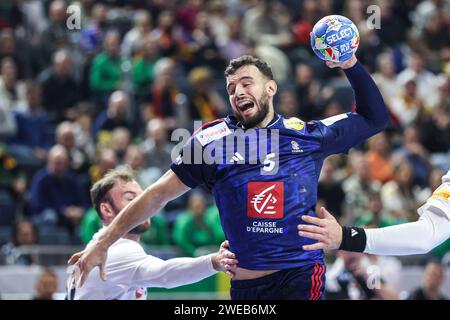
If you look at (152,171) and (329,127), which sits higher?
(152,171)

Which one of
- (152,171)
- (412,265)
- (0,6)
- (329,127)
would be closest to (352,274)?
(412,265)

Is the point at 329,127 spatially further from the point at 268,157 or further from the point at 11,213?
the point at 11,213

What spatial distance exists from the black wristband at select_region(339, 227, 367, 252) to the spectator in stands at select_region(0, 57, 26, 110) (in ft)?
34.2

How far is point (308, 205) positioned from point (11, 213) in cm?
867

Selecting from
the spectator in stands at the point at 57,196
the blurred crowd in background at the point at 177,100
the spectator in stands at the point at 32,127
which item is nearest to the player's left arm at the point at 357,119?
the blurred crowd in background at the point at 177,100

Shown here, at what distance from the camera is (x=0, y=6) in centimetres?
1894

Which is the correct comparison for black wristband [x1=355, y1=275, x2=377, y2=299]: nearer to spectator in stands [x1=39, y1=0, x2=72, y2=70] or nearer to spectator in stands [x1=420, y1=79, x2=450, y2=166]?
spectator in stands [x1=420, y1=79, x2=450, y2=166]

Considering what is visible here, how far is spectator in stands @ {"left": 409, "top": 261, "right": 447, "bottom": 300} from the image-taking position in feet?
44.6

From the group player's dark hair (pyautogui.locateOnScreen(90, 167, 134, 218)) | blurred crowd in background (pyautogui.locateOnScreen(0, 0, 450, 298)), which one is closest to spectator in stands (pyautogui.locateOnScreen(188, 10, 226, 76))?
blurred crowd in background (pyautogui.locateOnScreen(0, 0, 450, 298))

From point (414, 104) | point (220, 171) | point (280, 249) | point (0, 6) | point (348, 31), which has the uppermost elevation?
point (0, 6)

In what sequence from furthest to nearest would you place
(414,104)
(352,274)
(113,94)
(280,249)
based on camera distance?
(414,104)
(113,94)
(352,274)
(280,249)

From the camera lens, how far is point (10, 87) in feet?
55.0

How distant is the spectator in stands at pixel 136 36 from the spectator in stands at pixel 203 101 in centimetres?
141

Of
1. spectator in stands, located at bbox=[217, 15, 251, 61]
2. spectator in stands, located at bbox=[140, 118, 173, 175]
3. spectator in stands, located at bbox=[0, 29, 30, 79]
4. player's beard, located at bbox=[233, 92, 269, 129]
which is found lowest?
player's beard, located at bbox=[233, 92, 269, 129]
